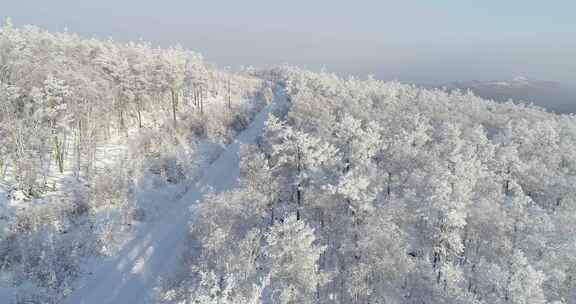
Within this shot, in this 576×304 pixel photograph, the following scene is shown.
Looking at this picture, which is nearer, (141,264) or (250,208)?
(141,264)

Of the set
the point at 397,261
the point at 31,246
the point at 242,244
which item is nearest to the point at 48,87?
the point at 31,246

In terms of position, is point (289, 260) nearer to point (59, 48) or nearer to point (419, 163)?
point (419, 163)

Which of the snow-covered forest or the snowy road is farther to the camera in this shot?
the snowy road

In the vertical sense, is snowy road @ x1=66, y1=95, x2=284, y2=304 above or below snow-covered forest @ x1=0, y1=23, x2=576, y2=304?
below

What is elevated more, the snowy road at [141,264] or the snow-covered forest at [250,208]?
the snow-covered forest at [250,208]

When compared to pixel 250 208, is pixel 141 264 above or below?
below
